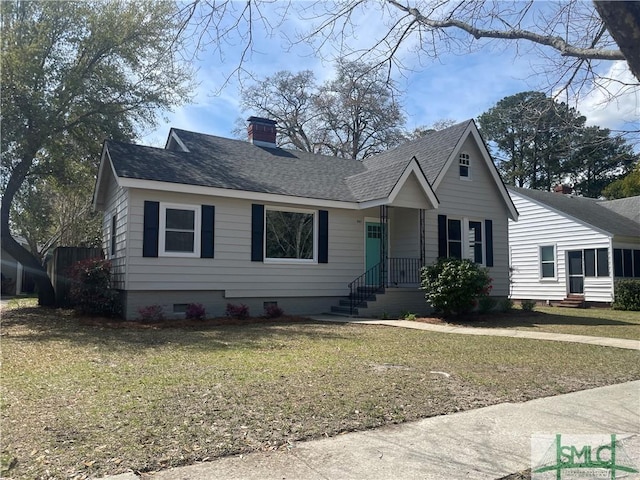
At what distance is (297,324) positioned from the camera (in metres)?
12.5

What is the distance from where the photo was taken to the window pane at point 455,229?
1714 cm

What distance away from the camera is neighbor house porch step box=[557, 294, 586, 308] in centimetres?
2172

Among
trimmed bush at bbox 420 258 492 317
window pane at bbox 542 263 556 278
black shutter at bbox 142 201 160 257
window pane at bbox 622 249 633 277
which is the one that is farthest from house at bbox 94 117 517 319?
window pane at bbox 622 249 633 277

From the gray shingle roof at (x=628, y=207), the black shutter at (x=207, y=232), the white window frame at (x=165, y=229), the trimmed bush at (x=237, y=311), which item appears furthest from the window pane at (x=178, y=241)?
the gray shingle roof at (x=628, y=207)

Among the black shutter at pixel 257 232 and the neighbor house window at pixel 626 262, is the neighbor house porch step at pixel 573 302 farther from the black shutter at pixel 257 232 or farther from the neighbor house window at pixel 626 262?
the black shutter at pixel 257 232

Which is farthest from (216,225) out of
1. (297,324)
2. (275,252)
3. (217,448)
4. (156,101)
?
(217,448)

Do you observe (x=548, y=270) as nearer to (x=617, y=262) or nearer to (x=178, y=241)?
(x=617, y=262)

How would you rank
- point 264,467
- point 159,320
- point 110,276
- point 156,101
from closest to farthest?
point 264,467 → point 159,320 → point 110,276 → point 156,101

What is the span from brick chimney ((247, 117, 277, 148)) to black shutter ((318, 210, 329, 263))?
5216 millimetres

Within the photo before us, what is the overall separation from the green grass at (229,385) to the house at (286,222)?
310cm

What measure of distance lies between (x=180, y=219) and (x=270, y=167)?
4161 millimetres

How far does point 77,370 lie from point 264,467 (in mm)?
4102

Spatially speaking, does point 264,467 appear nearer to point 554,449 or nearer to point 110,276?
point 554,449

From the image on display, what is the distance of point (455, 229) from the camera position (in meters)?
17.3
